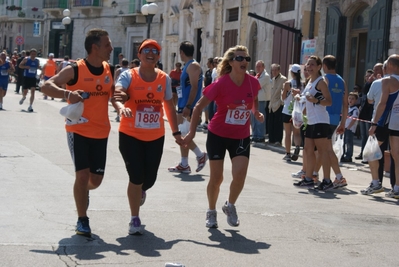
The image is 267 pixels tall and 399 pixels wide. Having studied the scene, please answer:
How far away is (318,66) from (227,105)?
340 centimetres

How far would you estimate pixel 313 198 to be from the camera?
10.4 metres

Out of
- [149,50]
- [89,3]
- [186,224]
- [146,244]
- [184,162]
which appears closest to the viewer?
[146,244]

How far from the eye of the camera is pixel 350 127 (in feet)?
50.7

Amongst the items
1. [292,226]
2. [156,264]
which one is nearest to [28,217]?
[156,264]

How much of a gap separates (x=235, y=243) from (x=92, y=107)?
5.91 feet

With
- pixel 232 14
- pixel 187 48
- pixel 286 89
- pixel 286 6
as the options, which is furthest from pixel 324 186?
pixel 232 14

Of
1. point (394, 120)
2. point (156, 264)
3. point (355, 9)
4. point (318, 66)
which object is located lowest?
point (156, 264)

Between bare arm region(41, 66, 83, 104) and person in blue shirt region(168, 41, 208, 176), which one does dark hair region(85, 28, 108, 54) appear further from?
person in blue shirt region(168, 41, 208, 176)

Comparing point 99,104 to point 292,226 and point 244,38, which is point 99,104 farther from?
point 244,38

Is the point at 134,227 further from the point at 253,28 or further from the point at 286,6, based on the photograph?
the point at 253,28

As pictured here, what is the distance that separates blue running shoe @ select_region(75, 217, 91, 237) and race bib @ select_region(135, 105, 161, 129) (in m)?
1.02

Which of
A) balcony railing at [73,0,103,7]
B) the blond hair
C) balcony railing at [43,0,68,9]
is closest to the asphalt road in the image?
the blond hair

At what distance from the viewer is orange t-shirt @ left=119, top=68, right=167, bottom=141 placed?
7.52 m

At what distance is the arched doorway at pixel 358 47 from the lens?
22.5 m
